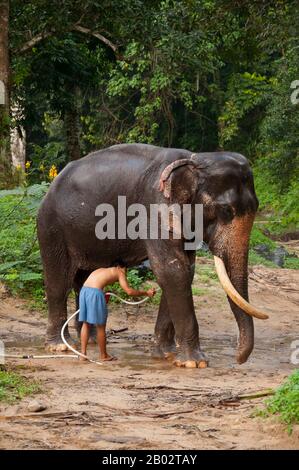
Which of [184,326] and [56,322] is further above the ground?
[184,326]

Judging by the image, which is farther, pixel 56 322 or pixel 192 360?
pixel 56 322

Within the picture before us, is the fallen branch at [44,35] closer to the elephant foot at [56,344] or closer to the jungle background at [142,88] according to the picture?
the jungle background at [142,88]

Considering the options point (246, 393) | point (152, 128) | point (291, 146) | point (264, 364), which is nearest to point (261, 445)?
point (246, 393)

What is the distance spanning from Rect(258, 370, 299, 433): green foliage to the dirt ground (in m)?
0.07

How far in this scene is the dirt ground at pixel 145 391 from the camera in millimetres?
5887

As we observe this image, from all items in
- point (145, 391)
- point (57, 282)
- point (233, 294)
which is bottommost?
point (145, 391)

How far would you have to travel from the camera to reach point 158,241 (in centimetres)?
923

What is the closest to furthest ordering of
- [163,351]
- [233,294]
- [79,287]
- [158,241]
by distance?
[233,294]
[158,241]
[163,351]
[79,287]

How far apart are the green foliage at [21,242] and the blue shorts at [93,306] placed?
2414 millimetres

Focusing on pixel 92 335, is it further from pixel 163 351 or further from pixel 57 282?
pixel 163 351

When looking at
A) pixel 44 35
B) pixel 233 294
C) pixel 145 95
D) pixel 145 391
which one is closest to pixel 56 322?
pixel 233 294

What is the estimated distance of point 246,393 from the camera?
23.9ft

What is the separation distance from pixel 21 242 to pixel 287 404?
7571mm

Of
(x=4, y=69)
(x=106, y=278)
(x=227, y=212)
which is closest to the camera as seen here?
(x=227, y=212)
